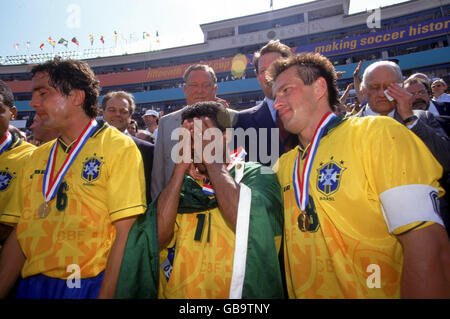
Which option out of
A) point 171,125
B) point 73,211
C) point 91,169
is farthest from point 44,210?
point 171,125

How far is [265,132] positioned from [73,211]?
192 cm

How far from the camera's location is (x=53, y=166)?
78.8 inches

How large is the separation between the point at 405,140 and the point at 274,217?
88 centimetres

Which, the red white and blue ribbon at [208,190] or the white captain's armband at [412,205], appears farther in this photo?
the red white and blue ribbon at [208,190]

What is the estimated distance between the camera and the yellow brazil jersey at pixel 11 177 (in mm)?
2178

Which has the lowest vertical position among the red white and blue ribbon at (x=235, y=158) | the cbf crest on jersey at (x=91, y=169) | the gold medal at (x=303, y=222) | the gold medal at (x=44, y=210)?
the gold medal at (x=303, y=222)

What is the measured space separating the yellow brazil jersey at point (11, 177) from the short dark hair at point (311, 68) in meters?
2.29

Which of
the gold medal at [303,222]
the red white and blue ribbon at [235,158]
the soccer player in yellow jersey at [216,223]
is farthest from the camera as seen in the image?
the red white and blue ribbon at [235,158]

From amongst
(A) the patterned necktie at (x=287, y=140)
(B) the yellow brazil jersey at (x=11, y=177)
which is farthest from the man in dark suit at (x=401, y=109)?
(B) the yellow brazil jersey at (x=11, y=177)

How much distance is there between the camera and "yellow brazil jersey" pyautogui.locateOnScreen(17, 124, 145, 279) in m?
1.70

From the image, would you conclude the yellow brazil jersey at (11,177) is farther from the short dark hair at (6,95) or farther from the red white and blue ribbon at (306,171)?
the red white and blue ribbon at (306,171)

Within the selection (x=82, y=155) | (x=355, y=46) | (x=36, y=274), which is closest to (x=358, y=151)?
(x=82, y=155)

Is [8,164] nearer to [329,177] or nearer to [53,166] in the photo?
[53,166]

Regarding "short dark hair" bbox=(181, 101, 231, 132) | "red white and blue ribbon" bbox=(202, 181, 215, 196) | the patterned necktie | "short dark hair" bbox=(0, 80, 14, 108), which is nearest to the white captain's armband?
"red white and blue ribbon" bbox=(202, 181, 215, 196)
